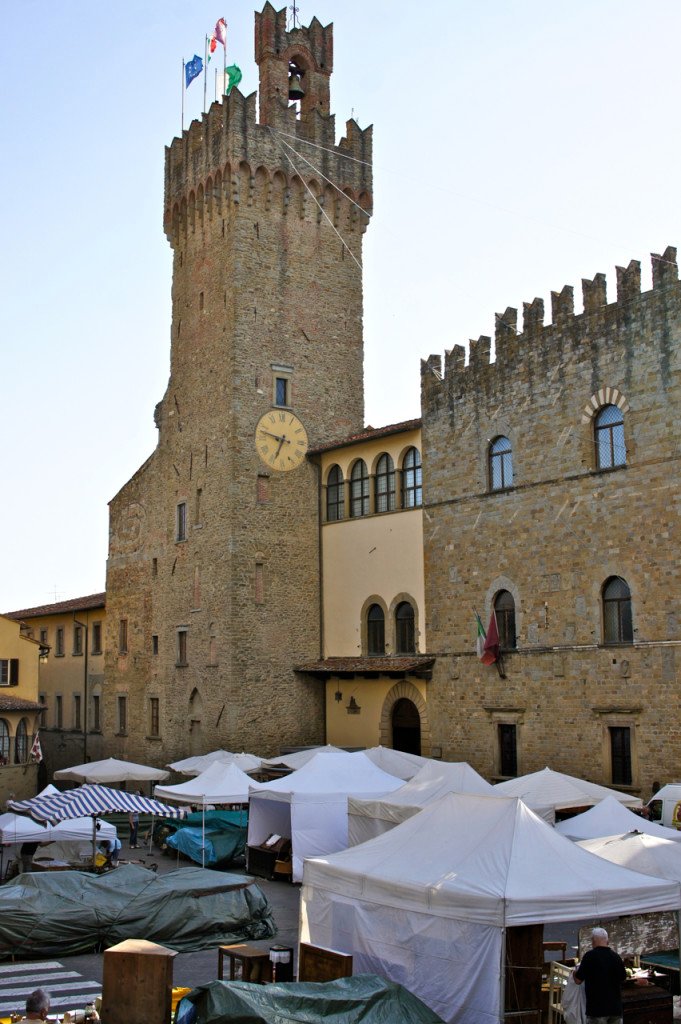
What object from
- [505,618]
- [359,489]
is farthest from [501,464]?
[359,489]

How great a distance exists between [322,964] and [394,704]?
18016 mm

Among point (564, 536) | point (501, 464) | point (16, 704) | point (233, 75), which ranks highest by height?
point (233, 75)

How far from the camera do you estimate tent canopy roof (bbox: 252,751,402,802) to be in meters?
20.6

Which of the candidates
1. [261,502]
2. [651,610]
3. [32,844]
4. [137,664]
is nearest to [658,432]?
[651,610]

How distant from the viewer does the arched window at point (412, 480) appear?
29.2 m

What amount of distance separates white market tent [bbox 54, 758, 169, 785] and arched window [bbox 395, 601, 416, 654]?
6.96 metres

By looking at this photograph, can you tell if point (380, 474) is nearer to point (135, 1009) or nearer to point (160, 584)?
point (160, 584)

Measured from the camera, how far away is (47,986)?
12945mm

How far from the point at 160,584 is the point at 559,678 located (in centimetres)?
1456

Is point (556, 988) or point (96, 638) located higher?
point (96, 638)

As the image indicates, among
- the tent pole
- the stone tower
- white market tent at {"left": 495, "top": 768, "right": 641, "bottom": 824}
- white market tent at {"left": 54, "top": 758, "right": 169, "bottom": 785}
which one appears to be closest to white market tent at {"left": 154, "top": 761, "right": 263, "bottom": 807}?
white market tent at {"left": 54, "top": 758, "right": 169, "bottom": 785}

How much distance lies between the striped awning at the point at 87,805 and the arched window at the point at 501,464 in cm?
1120

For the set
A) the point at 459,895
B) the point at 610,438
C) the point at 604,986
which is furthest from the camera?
the point at 610,438

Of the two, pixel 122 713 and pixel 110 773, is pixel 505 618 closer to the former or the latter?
pixel 110 773
